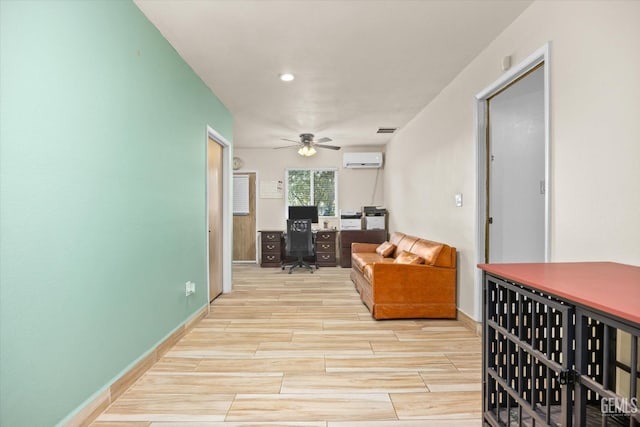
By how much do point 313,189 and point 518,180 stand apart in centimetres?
455

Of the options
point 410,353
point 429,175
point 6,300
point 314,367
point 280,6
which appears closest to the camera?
point 6,300

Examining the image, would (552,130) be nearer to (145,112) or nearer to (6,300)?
(145,112)

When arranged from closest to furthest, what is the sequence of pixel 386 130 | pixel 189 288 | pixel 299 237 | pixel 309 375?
pixel 309 375 < pixel 189 288 < pixel 386 130 < pixel 299 237

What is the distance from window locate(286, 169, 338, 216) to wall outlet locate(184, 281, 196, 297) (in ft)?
13.5

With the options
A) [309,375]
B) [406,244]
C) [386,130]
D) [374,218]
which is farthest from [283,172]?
[309,375]

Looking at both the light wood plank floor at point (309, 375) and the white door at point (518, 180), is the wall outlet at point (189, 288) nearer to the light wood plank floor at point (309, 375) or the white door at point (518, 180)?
the light wood plank floor at point (309, 375)

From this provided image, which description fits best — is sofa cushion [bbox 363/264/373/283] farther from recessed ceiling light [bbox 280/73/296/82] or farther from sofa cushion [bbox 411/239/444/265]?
recessed ceiling light [bbox 280/73/296/82]

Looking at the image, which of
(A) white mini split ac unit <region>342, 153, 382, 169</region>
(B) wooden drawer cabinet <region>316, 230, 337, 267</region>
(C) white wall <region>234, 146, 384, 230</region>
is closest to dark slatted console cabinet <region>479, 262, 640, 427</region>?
(B) wooden drawer cabinet <region>316, 230, 337, 267</region>

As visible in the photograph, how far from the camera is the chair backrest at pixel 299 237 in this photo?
599cm

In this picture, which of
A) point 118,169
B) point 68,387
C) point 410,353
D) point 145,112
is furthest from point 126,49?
point 410,353

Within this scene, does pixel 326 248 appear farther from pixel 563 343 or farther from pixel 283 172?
pixel 563 343

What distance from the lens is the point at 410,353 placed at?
2.60 metres

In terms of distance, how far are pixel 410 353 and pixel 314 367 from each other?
80 centimetres

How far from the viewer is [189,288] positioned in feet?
10.2
